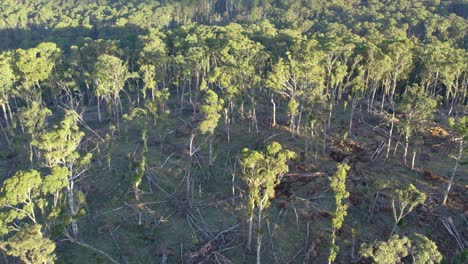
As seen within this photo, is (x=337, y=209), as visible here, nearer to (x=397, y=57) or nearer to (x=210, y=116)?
(x=210, y=116)

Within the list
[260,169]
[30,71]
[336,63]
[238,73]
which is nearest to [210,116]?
[260,169]

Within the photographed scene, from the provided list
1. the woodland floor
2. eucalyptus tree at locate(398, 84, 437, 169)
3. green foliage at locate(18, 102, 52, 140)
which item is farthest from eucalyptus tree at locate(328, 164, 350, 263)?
green foliage at locate(18, 102, 52, 140)

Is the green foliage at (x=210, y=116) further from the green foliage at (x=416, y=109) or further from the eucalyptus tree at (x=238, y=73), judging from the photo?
the green foliage at (x=416, y=109)

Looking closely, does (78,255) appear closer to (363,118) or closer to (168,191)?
(168,191)

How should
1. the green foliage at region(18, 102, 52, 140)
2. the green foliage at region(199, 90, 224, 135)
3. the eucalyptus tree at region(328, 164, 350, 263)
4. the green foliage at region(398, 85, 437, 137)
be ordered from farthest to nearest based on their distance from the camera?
the green foliage at region(18, 102, 52, 140) → the green foliage at region(398, 85, 437, 137) → the green foliage at region(199, 90, 224, 135) → the eucalyptus tree at region(328, 164, 350, 263)

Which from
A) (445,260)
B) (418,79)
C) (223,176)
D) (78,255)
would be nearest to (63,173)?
(78,255)

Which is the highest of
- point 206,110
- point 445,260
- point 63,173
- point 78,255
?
point 206,110

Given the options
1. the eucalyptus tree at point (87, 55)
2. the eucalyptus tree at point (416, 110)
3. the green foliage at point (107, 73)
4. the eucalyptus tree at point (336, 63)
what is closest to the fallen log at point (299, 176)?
the eucalyptus tree at point (336, 63)

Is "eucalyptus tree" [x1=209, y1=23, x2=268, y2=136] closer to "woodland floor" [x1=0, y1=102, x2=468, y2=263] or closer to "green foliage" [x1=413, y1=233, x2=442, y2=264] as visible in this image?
"woodland floor" [x1=0, y1=102, x2=468, y2=263]
